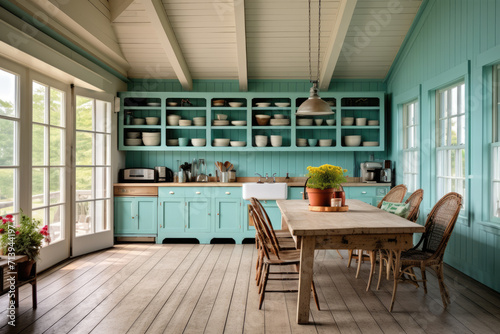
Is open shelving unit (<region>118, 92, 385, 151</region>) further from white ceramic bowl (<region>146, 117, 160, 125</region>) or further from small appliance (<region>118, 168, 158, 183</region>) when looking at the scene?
small appliance (<region>118, 168, 158, 183</region>)

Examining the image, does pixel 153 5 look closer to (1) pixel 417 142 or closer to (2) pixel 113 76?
(2) pixel 113 76

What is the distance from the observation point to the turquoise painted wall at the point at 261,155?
6.80 metres

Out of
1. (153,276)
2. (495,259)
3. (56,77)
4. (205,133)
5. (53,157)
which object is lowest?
(153,276)

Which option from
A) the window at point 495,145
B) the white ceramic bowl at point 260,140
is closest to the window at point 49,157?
the white ceramic bowl at point 260,140

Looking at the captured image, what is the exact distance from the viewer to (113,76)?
6.21 m

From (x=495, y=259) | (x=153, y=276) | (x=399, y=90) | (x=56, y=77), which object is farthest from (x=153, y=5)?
(x=495, y=259)

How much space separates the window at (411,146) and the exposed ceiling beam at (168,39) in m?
3.44

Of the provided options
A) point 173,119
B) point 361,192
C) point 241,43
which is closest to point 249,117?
point 173,119

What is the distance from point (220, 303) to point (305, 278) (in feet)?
2.83

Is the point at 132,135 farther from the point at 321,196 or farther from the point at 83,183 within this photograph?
the point at 321,196

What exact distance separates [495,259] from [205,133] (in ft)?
15.2

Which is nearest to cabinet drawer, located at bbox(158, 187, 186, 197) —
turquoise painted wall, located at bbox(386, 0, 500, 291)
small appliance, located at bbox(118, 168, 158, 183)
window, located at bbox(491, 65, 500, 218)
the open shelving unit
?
small appliance, located at bbox(118, 168, 158, 183)

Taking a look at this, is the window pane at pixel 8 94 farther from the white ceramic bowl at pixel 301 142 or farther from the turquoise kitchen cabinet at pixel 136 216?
the white ceramic bowl at pixel 301 142

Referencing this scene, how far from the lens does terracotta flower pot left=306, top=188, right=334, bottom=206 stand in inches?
155
